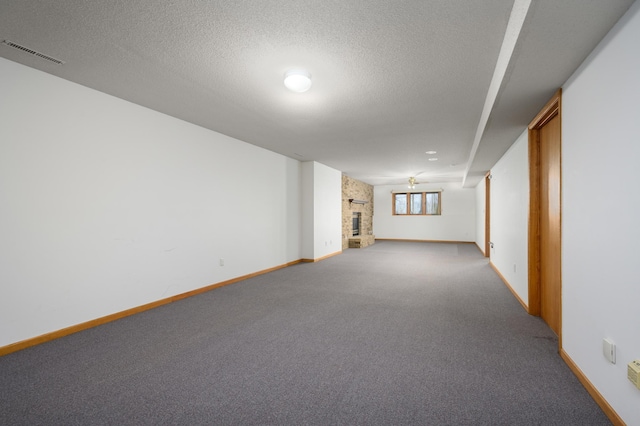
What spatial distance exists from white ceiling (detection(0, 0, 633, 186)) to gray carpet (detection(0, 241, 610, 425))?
7.29 ft

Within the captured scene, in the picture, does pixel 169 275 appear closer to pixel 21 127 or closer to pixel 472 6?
pixel 21 127

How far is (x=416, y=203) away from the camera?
11312 mm

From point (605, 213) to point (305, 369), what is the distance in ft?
7.17

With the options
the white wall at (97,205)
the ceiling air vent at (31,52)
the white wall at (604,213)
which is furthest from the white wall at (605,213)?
the white wall at (97,205)

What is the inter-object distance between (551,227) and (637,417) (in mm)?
1896

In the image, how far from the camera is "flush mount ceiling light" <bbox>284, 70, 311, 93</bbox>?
247 centimetres

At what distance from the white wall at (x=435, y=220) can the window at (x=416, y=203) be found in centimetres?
20

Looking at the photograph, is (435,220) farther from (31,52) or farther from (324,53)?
(31,52)

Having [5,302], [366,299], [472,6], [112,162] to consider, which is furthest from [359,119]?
[5,302]

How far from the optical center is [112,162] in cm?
307

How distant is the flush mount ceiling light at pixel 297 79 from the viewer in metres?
2.47

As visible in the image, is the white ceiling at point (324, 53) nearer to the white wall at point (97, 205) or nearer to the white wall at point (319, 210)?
the white wall at point (97, 205)

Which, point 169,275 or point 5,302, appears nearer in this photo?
point 5,302

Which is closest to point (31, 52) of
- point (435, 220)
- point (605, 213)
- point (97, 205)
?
point (97, 205)
